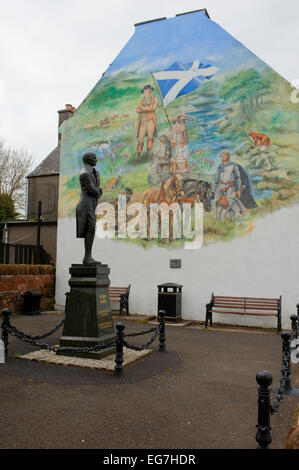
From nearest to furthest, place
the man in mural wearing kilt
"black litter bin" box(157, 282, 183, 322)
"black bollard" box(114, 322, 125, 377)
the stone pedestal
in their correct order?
"black bollard" box(114, 322, 125, 377), the stone pedestal, "black litter bin" box(157, 282, 183, 322), the man in mural wearing kilt

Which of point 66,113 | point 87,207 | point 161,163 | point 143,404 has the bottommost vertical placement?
point 143,404

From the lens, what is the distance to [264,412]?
406cm

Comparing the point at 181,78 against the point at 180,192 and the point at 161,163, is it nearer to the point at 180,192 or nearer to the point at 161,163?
the point at 161,163

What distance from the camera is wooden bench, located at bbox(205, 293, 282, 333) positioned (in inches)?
516

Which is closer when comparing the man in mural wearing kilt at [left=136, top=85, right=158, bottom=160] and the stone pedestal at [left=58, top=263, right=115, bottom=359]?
A: the stone pedestal at [left=58, top=263, right=115, bottom=359]

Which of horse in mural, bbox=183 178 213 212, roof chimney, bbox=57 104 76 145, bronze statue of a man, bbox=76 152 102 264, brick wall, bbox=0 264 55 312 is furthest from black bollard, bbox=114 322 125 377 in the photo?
roof chimney, bbox=57 104 76 145

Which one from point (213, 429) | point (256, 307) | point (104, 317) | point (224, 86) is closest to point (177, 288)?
point (256, 307)

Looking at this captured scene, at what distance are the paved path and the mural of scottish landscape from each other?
6.48 meters

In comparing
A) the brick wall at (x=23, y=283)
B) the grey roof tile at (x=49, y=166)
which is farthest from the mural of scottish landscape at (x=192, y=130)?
the grey roof tile at (x=49, y=166)

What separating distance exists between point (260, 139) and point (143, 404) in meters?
10.7

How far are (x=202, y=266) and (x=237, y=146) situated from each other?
435cm

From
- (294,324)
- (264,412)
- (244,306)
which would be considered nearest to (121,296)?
(244,306)

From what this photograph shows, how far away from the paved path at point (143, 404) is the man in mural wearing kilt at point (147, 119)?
9.05 m

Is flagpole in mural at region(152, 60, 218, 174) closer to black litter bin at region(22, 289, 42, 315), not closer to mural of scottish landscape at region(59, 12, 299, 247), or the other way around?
mural of scottish landscape at region(59, 12, 299, 247)
